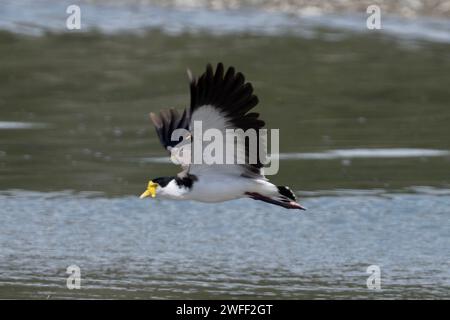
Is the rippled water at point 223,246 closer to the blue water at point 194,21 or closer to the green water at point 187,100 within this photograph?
the green water at point 187,100

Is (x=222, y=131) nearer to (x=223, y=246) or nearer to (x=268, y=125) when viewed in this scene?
(x=223, y=246)

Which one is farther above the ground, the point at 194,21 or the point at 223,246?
the point at 194,21

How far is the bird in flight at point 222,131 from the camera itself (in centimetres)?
765

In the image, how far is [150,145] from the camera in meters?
12.4

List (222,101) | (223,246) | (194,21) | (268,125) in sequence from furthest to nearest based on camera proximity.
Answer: (194,21), (268,125), (223,246), (222,101)

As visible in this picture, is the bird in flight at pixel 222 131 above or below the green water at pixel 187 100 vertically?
below

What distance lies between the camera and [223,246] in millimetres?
9508

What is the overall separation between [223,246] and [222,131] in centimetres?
186

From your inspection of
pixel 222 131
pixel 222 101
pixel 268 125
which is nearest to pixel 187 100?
pixel 268 125

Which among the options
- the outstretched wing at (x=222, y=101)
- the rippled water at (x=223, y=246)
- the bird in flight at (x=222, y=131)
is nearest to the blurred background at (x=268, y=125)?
the rippled water at (x=223, y=246)

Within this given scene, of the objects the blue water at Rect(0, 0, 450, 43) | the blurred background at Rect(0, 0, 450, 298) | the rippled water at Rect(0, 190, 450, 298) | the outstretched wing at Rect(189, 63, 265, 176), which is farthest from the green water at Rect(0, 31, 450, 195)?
the outstretched wing at Rect(189, 63, 265, 176)

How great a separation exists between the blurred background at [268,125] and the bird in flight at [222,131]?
688 mm

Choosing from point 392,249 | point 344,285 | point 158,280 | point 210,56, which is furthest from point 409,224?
point 210,56

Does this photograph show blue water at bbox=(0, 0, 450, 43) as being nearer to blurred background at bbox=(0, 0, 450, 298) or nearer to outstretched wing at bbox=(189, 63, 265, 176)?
blurred background at bbox=(0, 0, 450, 298)
